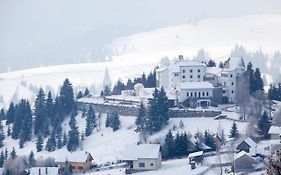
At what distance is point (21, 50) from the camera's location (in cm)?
16800

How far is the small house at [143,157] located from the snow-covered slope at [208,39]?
6506 centimetres

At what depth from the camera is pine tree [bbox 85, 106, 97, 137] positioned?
178 ft

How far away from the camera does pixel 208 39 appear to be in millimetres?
128500

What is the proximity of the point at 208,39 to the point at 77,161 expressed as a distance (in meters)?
83.4

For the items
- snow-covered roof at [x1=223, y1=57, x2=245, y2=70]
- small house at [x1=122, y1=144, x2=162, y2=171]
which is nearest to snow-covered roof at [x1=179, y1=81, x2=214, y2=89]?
snow-covered roof at [x1=223, y1=57, x2=245, y2=70]

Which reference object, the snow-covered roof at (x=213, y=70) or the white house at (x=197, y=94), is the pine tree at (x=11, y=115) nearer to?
the white house at (x=197, y=94)

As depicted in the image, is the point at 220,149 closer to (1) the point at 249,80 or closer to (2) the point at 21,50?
(1) the point at 249,80

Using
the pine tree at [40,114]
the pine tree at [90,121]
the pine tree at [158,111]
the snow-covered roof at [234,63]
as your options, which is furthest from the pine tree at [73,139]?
the snow-covered roof at [234,63]

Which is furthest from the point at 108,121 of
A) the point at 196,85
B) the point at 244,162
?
the point at 244,162

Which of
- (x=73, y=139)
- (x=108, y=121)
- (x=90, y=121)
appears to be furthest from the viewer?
(x=90, y=121)

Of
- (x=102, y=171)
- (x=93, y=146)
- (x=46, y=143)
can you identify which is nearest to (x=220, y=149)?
(x=102, y=171)

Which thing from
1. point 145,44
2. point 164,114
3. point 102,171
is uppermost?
point 145,44

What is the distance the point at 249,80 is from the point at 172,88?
6062 millimetres

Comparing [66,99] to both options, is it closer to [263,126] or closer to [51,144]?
[51,144]
